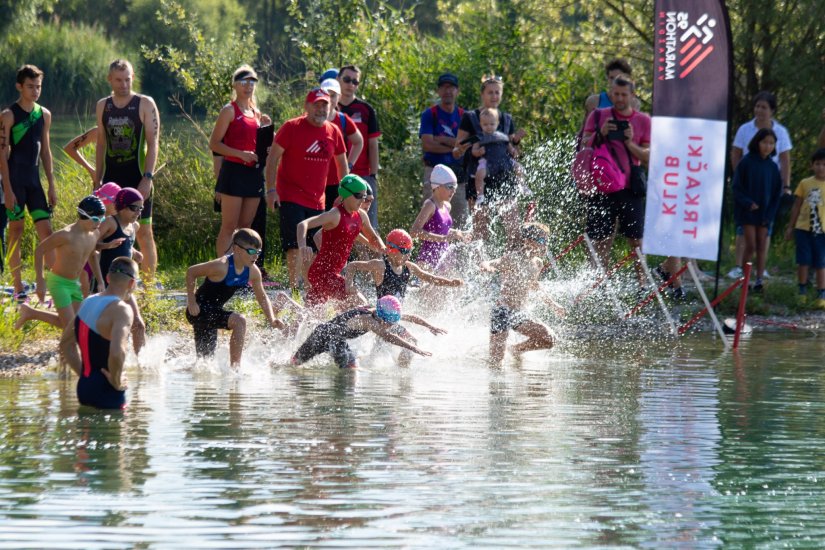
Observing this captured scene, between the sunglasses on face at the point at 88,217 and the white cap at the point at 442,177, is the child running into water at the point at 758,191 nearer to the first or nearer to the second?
the white cap at the point at 442,177

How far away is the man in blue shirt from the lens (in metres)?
14.0

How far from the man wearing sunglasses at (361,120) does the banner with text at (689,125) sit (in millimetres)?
2954

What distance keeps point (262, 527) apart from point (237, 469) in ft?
3.48

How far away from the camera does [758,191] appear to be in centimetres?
1374

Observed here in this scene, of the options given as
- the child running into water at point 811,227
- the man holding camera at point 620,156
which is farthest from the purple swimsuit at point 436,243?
the child running into water at point 811,227

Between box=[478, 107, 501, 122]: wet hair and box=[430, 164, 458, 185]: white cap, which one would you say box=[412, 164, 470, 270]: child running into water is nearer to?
box=[430, 164, 458, 185]: white cap

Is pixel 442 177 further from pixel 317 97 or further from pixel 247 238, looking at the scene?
pixel 247 238

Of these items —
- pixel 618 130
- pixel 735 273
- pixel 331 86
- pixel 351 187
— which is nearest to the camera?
pixel 351 187

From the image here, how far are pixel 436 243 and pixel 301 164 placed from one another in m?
1.29

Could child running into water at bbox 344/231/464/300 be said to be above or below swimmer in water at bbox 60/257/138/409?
above

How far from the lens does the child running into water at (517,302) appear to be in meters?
11.3

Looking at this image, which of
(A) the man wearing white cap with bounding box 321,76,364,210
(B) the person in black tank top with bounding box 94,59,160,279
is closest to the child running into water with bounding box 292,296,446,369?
(B) the person in black tank top with bounding box 94,59,160,279

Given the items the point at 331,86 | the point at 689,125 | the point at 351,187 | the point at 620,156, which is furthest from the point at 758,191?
the point at 351,187

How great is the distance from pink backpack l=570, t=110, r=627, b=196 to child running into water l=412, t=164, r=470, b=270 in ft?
4.35
